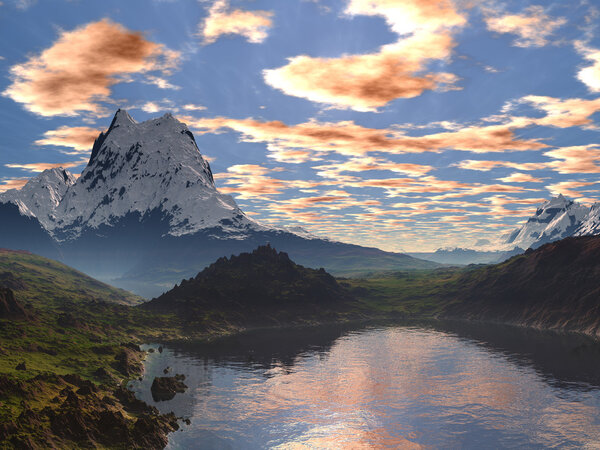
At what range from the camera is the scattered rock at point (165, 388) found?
442ft

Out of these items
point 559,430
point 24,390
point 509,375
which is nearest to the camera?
point 24,390

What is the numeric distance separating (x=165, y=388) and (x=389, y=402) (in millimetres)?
62396

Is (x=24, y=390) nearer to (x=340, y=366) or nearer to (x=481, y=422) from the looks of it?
(x=481, y=422)

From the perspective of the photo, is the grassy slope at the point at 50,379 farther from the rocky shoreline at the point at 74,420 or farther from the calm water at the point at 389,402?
the calm water at the point at 389,402

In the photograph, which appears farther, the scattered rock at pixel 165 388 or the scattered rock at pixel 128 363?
the scattered rock at pixel 128 363

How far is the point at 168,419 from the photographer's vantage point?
108 m

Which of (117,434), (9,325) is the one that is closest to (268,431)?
(117,434)

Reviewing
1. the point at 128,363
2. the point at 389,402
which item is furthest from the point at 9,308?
the point at 389,402

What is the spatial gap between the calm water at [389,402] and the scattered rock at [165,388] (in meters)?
2.69

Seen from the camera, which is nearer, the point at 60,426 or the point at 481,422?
the point at 60,426

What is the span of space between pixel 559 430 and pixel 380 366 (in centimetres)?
8166

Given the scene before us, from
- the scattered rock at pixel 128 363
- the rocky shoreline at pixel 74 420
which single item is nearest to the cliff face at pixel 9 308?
the scattered rock at pixel 128 363

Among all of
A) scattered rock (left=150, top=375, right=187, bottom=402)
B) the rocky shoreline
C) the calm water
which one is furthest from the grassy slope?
the calm water

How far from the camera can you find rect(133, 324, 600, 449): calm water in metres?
103
